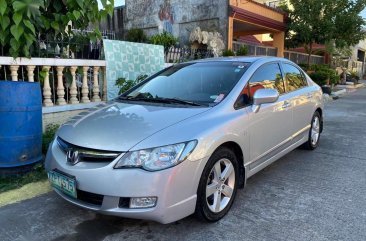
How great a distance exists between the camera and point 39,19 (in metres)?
4.49

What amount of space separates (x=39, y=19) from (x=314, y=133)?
4.46 metres

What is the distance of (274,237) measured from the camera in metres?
2.89

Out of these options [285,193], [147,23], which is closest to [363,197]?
[285,193]

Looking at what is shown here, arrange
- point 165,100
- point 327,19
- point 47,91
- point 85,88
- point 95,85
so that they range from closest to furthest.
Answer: point 165,100
point 47,91
point 85,88
point 95,85
point 327,19

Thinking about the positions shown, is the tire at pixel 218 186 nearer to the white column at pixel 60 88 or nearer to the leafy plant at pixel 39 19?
the leafy plant at pixel 39 19

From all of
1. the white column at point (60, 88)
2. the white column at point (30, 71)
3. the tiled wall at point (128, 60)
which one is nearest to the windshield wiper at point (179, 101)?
the white column at point (30, 71)

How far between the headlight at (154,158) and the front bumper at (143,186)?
4cm

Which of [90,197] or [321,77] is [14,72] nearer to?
[90,197]

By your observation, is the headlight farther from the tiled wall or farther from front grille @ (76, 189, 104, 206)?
the tiled wall

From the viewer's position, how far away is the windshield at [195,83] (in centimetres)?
360

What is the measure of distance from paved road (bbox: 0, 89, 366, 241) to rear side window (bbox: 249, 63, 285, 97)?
3.75 feet

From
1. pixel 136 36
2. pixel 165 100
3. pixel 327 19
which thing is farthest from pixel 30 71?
pixel 327 19

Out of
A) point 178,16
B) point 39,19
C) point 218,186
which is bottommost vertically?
point 218,186

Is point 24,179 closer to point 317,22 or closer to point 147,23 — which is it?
point 147,23
